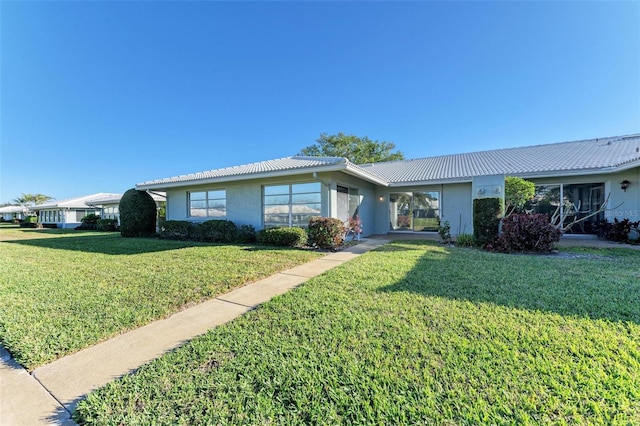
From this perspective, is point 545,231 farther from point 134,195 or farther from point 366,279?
point 134,195

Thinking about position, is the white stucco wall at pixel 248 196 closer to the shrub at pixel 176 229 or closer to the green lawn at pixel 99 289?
the shrub at pixel 176 229

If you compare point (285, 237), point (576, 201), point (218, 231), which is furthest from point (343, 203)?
point (576, 201)

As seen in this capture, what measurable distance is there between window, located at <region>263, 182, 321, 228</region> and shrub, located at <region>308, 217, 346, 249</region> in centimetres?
150

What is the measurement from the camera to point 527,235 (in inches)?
324

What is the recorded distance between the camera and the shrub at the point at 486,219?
905 cm

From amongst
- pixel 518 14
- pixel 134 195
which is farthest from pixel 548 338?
pixel 134 195

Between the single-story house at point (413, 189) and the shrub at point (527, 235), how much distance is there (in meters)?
1.74

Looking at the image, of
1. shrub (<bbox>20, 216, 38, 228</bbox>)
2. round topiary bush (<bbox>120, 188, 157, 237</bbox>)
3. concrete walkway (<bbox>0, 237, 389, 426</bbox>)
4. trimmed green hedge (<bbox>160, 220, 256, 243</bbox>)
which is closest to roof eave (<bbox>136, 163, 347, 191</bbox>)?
round topiary bush (<bbox>120, 188, 157, 237</bbox>)

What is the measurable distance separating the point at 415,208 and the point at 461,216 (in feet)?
7.46

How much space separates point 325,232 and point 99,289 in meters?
6.16

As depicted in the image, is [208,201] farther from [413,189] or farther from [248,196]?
[413,189]

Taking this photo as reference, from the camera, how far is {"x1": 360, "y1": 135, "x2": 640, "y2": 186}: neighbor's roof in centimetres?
1112

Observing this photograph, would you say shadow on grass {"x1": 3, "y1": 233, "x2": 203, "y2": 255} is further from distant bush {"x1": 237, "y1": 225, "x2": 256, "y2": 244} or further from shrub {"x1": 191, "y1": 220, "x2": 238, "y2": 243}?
distant bush {"x1": 237, "y1": 225, "x2": 256, "y2": 244}

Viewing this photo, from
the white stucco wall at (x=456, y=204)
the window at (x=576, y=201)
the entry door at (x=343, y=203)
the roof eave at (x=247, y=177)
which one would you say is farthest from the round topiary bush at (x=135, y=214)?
the window at (x=576, y=201)
